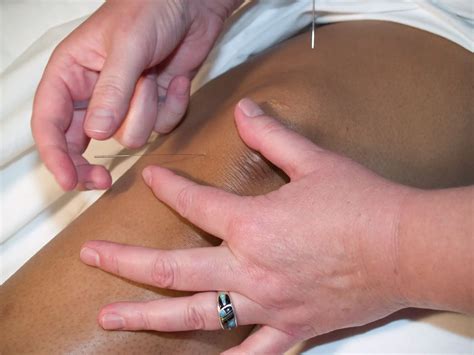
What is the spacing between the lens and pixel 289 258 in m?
0.85

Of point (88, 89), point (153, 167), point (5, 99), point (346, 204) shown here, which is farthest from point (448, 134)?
point (5, 99)

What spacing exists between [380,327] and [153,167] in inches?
18.6

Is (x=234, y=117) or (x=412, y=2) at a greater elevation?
(x=412, y=2)

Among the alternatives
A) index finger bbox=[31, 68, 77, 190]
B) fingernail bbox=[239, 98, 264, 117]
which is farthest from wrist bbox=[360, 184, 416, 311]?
index finger bbox=[31, 68, 77, 190]

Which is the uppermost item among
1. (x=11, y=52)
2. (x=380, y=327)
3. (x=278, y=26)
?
(x=278, y=26)

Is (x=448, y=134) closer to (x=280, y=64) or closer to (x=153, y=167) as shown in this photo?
(x=280, y=64)

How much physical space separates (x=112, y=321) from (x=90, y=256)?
10 centimetres

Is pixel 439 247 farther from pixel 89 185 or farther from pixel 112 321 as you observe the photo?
pixel 89 185

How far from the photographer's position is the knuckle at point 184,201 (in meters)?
0.90

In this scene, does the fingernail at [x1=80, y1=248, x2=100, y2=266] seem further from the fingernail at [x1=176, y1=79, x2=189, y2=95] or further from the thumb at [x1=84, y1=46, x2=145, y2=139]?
the fingernail at [x1=176, y1=79, x2=189, y2=95]

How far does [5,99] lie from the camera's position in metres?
1.25

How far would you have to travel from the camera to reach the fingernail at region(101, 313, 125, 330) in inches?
34.1

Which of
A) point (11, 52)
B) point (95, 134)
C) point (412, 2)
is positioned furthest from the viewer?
point (11, 52)

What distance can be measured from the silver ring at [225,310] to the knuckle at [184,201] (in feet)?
0.43
